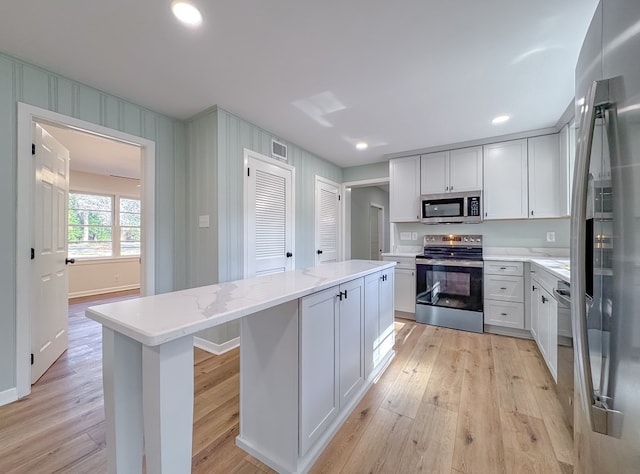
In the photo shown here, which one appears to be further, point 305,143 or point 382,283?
point 305,143

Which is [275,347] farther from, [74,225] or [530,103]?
[74,225]

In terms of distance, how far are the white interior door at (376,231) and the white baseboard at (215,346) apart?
4.14 metres

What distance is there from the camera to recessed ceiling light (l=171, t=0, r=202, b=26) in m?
1.46

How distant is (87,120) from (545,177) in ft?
15.5

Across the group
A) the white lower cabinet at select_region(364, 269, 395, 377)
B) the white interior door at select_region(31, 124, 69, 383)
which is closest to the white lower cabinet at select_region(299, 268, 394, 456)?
the white lower cabinet at select_region(364, 269, 395, 377)

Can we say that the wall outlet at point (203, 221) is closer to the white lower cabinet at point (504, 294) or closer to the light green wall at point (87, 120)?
the light green wall at point (87, 120)

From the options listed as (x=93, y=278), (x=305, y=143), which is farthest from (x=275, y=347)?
(x=93, y=278)

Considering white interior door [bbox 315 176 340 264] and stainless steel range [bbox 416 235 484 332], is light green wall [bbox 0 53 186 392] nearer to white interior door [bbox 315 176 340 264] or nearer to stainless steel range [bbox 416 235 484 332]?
white interior door [bbox 315 176 340 264]

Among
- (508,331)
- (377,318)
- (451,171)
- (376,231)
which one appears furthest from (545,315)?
(376,231)

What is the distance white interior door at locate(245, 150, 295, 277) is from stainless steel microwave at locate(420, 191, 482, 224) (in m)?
1.92

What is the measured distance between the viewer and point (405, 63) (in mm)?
1942

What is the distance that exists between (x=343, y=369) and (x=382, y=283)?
0.86m

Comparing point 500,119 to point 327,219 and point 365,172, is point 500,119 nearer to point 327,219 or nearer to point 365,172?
point 365,172

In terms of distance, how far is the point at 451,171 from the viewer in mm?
3658
